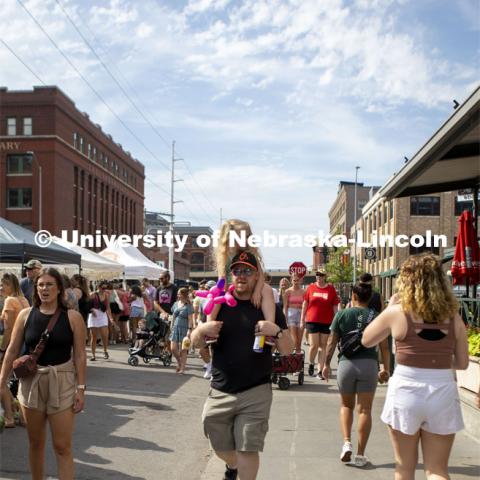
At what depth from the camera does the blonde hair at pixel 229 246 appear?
4301mm

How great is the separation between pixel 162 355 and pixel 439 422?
402 inches

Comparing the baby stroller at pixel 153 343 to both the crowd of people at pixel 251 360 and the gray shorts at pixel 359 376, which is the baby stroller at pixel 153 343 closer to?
the gray shorts at pixel 359 376

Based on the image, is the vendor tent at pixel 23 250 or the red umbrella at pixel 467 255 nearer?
the red umbrella at pixel 467 255

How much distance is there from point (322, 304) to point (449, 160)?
11.2ft

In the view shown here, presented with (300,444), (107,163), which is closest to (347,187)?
(107,163)

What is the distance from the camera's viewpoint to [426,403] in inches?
154

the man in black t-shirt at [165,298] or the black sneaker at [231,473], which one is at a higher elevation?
the man in black t-shirt at [165,298]

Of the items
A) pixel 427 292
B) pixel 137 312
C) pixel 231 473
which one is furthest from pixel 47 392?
pixel 137 312

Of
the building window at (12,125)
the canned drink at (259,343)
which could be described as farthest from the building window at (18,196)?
the canned drink at (259,343)

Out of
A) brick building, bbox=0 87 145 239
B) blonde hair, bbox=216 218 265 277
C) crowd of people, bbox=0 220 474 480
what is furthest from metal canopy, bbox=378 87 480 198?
brick building, bbox=0 87 145 239

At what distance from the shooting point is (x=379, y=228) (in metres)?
56.7

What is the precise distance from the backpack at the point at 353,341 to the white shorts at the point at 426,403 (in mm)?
1900

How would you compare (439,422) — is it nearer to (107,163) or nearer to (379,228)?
(379,228)

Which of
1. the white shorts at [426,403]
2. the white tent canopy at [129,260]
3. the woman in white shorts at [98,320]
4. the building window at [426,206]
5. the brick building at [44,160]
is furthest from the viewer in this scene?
the brick building at [44,160]
